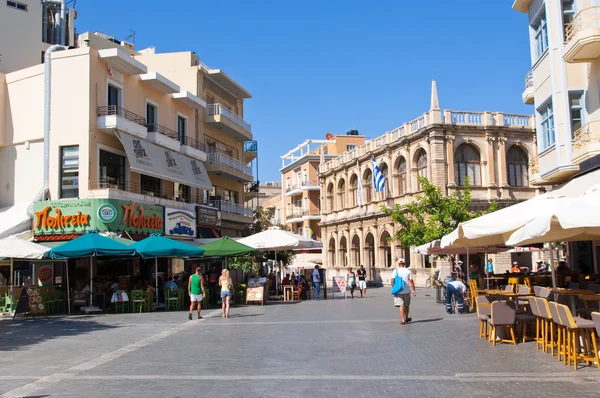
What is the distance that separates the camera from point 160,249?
21.3 m

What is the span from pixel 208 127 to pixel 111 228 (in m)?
14.0

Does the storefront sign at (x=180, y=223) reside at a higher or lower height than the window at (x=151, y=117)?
lower

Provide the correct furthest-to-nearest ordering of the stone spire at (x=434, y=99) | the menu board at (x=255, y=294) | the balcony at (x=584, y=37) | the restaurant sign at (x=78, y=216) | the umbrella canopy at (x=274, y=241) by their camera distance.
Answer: the stone spire at (x=434, y=99) → the umbrella canopy at (x=274, y=241) → the menu board at (x=255, y=294) → the restaurant sign at (x=78, y=216) → the balcony at (x=584, y=37)

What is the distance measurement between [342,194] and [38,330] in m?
44.3

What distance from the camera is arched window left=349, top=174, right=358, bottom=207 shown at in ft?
183

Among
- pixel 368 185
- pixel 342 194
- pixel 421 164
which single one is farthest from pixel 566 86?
pixel 342 194

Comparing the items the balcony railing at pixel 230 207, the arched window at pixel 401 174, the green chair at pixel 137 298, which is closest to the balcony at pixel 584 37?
the green chair at pixel 137 298

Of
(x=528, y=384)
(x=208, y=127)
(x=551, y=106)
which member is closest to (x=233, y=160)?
(x=208, y=127)

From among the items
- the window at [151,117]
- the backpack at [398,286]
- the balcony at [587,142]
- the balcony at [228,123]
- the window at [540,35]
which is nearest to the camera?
the backpack at [398,286]

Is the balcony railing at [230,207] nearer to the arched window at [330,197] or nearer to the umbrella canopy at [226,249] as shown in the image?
the umbrella canopy at [226,249]

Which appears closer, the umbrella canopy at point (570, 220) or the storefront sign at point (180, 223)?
the umbrella canopy at point (570, 220)

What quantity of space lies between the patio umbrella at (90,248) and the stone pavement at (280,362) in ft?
12.1

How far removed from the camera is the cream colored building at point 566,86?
60.3 ft

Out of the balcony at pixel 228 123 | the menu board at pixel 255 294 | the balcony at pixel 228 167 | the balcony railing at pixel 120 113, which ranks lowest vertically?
the menu board at pixel 255 294
